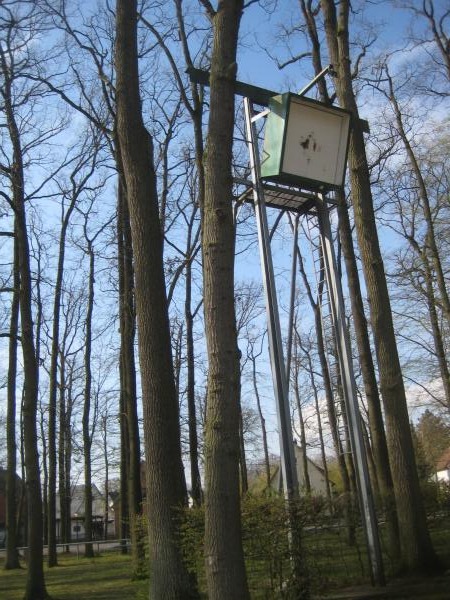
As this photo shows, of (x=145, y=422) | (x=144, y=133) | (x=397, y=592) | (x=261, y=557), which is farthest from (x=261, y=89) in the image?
(x=397, y=592)

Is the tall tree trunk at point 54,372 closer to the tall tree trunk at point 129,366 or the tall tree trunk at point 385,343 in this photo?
the tall tree trunk at point 129,366

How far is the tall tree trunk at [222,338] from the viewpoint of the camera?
16.7 ft

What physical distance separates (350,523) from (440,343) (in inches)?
567

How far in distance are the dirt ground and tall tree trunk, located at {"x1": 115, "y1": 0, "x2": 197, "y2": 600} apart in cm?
186

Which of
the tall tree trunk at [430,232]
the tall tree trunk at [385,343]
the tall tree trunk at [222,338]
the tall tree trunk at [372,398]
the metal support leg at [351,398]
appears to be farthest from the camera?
the tall tree trunk at [430,232]

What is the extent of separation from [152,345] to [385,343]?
3.61 metres

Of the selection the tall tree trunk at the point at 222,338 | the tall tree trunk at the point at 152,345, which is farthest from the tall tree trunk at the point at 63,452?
the tall tree trunk at the point at 222,338

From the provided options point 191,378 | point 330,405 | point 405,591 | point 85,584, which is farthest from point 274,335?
point 191,378

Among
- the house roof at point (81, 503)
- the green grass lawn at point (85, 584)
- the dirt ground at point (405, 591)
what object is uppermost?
the house roof at point (81, 503)

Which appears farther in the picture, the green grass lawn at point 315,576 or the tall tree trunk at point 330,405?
the tall tree trunk at point 330,405

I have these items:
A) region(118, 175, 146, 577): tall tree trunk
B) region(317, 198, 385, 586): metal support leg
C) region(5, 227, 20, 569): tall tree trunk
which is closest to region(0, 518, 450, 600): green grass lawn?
region(317, 198, 385, 586): metal support leg

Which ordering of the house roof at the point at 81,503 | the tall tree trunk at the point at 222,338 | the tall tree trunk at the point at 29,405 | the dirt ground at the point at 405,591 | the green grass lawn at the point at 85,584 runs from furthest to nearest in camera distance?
1. the house roof at the point at 81,503
2. the tall tree trunk at the point at 29,405
3. the green grass lawn at the point at 85,584
4. the dirt ground at the point at 405,591
5. the tall tree trunk at the point at 222,338

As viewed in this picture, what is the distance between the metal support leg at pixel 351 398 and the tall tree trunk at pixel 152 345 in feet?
7.85

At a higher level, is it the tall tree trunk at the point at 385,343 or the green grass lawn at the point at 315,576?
the tall tree trunk at the point at 385,343
